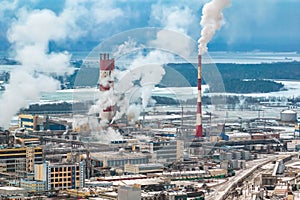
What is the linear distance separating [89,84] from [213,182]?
614 cm

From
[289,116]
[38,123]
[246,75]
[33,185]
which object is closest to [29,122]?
[38,123]

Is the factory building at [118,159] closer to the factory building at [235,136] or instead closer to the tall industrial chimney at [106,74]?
the factory building at [235,136]

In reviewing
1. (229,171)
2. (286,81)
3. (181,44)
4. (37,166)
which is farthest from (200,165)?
(286,81)

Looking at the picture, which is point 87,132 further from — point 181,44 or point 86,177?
point 86,177

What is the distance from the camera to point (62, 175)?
13.1 meters

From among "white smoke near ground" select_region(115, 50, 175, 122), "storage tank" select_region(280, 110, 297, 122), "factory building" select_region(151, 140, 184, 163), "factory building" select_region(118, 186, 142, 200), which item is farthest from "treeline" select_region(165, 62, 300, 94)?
"factory building" select_region(118, 186, 142, 200)

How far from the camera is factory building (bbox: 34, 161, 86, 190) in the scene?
42.7 feet

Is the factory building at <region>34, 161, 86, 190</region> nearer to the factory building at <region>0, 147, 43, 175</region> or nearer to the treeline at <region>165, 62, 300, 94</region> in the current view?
the factory building at <region>0, 147, 43, 175</region>

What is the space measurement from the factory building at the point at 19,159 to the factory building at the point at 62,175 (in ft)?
3.37

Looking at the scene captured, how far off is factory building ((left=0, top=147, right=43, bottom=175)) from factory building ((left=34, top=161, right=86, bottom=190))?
103 centimetres

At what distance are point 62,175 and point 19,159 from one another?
1355mm

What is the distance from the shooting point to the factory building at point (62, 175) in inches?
512

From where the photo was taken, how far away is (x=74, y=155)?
48.8ft

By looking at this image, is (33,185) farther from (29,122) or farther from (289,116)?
(289,116)
